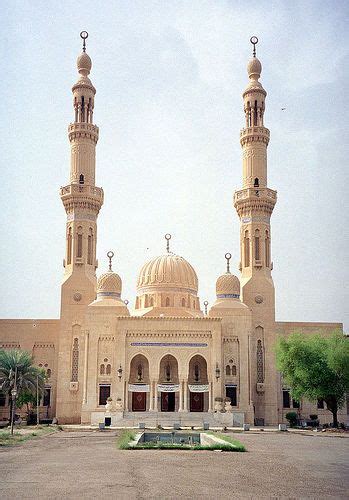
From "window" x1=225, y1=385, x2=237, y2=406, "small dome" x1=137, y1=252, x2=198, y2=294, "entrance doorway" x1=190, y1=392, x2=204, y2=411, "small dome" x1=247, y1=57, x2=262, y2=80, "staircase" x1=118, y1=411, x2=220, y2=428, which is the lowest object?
"staircase" x1=118, y1=411, x2=220, y2=428

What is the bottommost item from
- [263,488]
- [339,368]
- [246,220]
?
[263,488]

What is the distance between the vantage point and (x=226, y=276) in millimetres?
53375

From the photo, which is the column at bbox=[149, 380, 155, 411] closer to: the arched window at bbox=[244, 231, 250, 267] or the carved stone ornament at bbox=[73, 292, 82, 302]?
the carved stone ornament at bbox=[73, 292, 82, 302]

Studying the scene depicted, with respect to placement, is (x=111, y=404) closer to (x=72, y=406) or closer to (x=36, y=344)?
(x=72, y=406)

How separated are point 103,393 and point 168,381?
4875 millimetres

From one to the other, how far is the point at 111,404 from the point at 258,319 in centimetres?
1311

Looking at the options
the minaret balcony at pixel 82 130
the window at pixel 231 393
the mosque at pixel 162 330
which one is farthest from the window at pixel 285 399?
the minaret balcony at pixel 82 130

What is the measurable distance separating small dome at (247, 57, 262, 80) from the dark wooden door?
2734 centimetres

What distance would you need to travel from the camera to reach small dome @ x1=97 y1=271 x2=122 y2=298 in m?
52.6

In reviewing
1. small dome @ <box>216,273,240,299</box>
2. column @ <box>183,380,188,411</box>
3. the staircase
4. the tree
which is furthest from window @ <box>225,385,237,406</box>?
small dome @ <box>216,273,240,299</box>

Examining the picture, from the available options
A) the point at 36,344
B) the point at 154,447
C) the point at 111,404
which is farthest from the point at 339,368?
the point at 36,344

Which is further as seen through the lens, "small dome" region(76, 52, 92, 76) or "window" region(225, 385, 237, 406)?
"small dome" region(76, 52, 92, 76)

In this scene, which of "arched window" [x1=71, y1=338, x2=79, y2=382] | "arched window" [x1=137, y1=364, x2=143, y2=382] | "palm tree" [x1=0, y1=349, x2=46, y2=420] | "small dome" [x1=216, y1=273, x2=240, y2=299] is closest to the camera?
"palm tree" [x1=0, y1=349, x2=46, y2=420]

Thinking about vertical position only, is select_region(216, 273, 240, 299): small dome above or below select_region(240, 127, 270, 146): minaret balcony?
below
